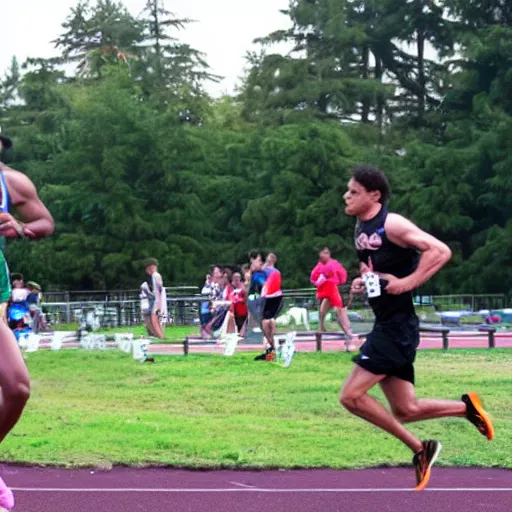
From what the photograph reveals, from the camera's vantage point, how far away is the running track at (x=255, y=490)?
7.46 meters

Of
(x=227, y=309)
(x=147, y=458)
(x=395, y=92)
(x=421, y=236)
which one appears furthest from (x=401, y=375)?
(x=395, y=92)

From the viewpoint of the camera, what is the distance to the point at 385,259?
6.91 metres

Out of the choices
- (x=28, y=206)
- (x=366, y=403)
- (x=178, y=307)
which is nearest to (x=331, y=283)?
(x=366, y=403)

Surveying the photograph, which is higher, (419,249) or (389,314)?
(419,249)

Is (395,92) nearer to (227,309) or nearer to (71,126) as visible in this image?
(71,126)

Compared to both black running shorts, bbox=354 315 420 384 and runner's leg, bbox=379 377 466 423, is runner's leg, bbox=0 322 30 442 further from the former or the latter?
runner's leg, bbox=379 377 466 423

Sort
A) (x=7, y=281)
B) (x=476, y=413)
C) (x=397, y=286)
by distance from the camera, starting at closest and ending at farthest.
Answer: (x=7, y=281) < (x=397, y=286) < (x=476, y=413)

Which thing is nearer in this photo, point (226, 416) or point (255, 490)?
point (255, 490)

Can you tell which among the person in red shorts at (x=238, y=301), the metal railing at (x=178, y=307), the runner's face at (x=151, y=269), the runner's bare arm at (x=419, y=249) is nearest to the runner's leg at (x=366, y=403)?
the runner's bare arm at (x=419, y=249)

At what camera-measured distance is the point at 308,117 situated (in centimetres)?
4738

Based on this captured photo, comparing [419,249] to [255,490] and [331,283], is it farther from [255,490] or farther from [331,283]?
[331,283]

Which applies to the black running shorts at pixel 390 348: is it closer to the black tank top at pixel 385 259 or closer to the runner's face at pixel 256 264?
the black tank top at pixel 385 259

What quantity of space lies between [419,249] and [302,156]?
35577mm

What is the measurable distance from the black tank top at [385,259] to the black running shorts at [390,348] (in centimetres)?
6
